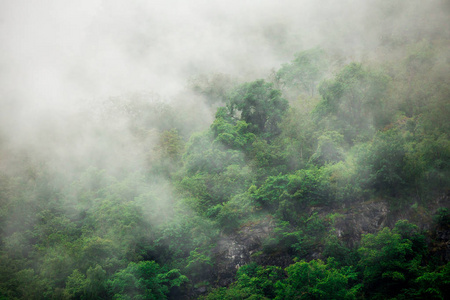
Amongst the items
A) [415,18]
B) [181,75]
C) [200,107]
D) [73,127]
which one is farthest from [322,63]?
[73,127]

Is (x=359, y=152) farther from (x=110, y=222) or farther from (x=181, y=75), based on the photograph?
(x=181, y=75)

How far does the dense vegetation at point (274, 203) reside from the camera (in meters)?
19.8

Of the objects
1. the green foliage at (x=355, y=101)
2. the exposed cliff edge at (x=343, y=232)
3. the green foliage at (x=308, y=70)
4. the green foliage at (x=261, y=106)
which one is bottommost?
the exposed cliff edge at (x=343, y=232)

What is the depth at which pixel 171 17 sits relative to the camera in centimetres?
7081

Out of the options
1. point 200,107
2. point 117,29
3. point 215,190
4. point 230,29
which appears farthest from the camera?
point 117,29

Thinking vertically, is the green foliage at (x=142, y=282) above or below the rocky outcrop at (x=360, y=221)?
below

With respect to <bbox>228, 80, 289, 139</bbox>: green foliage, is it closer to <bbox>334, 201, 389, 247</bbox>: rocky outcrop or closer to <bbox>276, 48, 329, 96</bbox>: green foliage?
<bbox>276, 48, 329, 96</bbox>: green foliage

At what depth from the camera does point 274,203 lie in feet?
84.4

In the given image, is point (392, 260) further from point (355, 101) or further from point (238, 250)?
point (355, 101)

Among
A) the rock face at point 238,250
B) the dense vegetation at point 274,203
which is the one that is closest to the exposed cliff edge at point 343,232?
the rock face at point 238,250

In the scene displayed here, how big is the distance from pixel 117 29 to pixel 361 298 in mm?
68643

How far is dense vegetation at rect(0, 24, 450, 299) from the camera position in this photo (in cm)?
1977

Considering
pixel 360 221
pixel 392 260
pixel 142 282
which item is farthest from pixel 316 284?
pixel 142 282

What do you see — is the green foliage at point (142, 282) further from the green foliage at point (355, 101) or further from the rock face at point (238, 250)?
the green foliage at point (355, 101)
